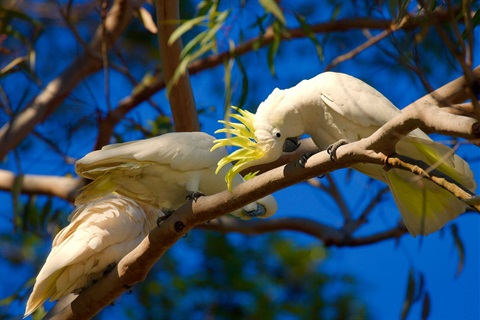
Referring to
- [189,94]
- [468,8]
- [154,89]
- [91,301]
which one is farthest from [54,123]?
[468,8]

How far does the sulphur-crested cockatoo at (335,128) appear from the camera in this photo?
1777 millimetres

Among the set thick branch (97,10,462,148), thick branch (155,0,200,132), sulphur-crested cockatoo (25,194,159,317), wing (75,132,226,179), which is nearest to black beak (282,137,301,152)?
wing (75,132,226,179)

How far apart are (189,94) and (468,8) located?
4.93ft

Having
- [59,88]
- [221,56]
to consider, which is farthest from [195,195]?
[59,88]

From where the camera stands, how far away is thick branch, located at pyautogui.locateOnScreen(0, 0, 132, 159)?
297cm

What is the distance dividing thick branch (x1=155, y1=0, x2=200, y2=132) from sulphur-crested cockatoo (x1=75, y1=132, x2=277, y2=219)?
0.68 feet

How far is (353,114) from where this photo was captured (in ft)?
5.92

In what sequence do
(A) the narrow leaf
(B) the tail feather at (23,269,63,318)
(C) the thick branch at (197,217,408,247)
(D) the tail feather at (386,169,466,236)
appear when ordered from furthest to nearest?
1. (C) the thick branch at (197,217,408,247)
2. (A) the narrow leaf
3. (B) the tail feather at (23,269,63,318)
4. (D) the tail feather at (386,169,466,236)

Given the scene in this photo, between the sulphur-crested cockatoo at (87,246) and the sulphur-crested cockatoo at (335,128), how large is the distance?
0.49 metres

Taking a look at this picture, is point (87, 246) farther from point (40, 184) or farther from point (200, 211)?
point (40, 184)

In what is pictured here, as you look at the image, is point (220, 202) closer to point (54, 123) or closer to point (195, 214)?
point (195, 214)

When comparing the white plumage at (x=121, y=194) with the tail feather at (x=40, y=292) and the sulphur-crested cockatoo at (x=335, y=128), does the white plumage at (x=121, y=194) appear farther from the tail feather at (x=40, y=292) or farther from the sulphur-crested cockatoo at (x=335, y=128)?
the sulphur-crested cockatoo at (x=335, y=128)

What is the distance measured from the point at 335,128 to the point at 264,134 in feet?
0.63

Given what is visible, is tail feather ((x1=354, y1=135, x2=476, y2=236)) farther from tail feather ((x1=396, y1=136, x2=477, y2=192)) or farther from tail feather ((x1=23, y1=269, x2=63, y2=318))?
tail feather ((x1=23, y1=269, x2=63, y2=318))
